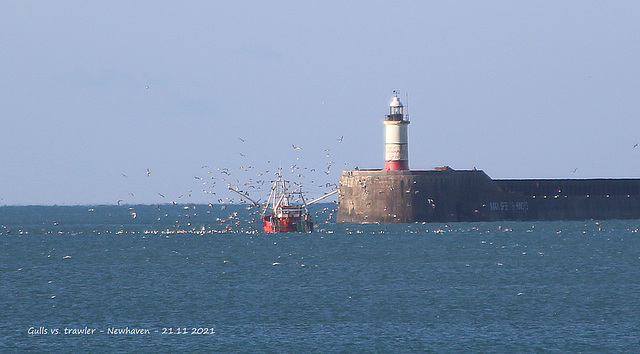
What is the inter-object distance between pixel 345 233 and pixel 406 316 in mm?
43731

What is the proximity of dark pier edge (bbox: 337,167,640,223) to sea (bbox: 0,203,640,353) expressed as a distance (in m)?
9.14

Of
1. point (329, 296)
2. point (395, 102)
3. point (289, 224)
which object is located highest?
point (395, 102)

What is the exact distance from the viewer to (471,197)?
8362 centimetres

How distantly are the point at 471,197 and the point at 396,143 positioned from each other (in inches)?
283

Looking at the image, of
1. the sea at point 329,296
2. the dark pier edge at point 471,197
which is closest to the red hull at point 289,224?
the dark pier edge at point 471,197

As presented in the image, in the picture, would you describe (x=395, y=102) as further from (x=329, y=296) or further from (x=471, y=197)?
(x=329, y=296)

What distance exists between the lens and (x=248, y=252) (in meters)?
62.9

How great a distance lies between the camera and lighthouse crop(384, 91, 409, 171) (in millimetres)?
82250

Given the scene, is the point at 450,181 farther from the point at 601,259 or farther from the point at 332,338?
the point at 332,338

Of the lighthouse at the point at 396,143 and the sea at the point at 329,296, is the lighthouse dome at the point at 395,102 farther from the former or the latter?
the sea at the point at 329,296

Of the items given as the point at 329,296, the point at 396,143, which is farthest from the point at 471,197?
the point at 329,296

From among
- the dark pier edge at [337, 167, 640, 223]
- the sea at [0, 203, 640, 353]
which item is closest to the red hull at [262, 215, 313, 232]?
the dark pier edge at [337, 167, 640, 223]

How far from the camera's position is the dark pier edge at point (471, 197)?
3191 inches

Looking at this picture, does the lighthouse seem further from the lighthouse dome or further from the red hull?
the red hull
